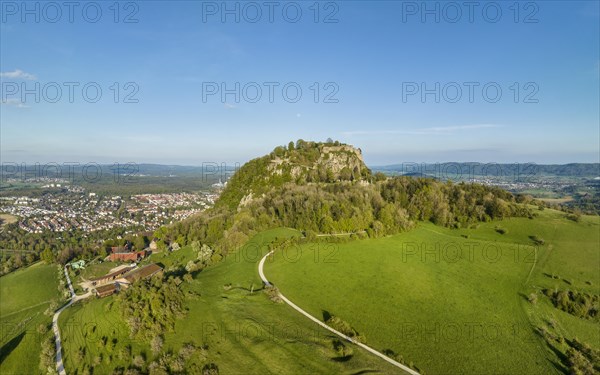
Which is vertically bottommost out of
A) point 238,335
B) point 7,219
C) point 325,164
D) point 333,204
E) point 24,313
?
point 24,313

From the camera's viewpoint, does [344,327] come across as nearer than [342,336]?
No

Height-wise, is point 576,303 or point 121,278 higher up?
point 576,303

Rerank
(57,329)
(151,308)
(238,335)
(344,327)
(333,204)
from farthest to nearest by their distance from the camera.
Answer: (333,204), (57,329), (151,308), (344,327), (238,335)

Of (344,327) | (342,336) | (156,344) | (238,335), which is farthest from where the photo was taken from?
(344,327)

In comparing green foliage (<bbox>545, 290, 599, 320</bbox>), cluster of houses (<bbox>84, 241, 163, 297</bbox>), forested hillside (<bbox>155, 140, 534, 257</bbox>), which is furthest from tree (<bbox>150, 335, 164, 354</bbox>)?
green foliage (<bbox>545, 290, 599, 320</bbox>)

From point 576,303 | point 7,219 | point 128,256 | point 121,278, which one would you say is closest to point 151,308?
point 121,278

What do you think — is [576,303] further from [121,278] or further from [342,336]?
[121,278]

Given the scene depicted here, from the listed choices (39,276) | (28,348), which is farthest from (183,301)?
(39,276)
